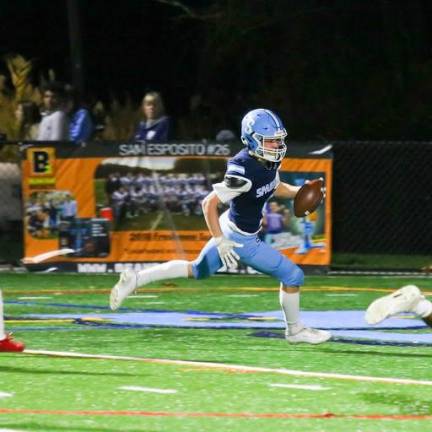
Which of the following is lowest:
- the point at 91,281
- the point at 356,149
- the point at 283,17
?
the point at 91,281

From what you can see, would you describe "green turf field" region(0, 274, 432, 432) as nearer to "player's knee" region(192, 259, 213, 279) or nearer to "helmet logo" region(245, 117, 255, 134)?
"player's knee" region(192, 259, 213, 279)

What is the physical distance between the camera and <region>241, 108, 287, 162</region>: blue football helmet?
35.9 feet

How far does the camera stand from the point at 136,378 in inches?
364

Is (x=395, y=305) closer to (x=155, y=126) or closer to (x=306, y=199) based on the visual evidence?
(x=306, y=199)

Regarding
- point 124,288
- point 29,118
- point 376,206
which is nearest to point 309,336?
point 124,288

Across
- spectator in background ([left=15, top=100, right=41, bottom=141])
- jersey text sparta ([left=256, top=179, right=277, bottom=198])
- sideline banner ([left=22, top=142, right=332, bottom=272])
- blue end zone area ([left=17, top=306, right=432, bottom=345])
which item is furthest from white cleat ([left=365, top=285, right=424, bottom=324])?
spectator in background ([left=15, top=100, right=41, bottom=141])

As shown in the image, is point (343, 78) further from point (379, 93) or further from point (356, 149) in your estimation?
point (356, 149)

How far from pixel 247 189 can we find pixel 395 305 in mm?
1378

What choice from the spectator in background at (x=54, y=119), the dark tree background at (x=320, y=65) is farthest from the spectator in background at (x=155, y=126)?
the dark tree background at (x=320, y=65)

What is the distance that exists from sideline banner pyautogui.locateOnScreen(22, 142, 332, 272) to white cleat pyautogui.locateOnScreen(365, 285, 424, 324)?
6.67 meters

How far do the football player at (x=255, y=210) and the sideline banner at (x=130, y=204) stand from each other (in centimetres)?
592

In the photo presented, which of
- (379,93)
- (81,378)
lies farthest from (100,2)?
(81,378)

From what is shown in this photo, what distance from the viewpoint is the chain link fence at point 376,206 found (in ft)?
60.5

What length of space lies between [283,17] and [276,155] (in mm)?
12132
